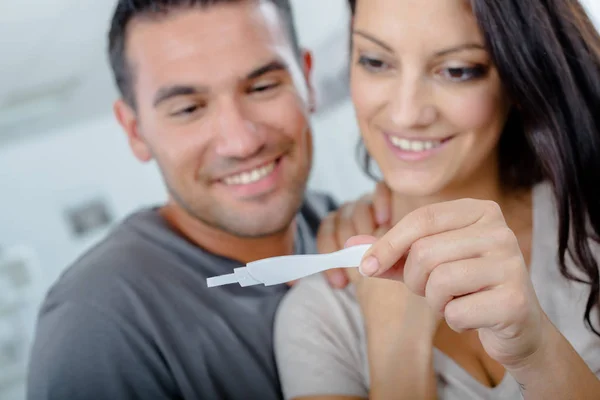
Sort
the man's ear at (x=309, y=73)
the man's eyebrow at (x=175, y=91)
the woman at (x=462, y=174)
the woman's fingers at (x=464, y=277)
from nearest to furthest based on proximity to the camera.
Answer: the woman's fingers at (x=464, y=277), the woman at (x=462, y=174), the man's eyebrow at (x=175, y=91), the man's ear at (x=309, y=73)

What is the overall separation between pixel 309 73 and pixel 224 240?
234 millimetres

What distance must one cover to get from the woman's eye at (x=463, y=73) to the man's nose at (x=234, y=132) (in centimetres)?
20

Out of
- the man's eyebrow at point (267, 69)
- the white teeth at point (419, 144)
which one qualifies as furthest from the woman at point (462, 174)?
the man's eyebrow at point (267, 69)

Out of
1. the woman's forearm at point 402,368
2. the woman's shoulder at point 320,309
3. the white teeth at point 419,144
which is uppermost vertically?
the white teeth at point 419,144

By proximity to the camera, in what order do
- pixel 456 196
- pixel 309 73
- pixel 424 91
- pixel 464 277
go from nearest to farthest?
pixel 464 277 → pixel 424 91 → pixel 456 196 → pixel 309 73

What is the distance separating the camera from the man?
551 millimetres

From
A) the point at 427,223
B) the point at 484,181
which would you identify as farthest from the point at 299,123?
the point at 427,223

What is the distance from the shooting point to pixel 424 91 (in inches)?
20.3

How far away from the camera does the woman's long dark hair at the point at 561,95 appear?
0.50 m

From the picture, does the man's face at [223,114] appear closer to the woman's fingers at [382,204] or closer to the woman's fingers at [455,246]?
the woman's fingers at [382,204]

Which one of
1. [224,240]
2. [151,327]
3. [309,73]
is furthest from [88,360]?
[309,73]

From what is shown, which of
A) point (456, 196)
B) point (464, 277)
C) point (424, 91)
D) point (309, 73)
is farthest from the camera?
point (309, 73)

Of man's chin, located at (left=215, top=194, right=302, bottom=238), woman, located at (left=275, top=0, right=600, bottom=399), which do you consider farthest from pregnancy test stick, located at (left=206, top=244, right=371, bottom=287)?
man's chin, located at (left=215, top=194, right=302, bottom=238)

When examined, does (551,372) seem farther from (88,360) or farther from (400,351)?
(88,360)
